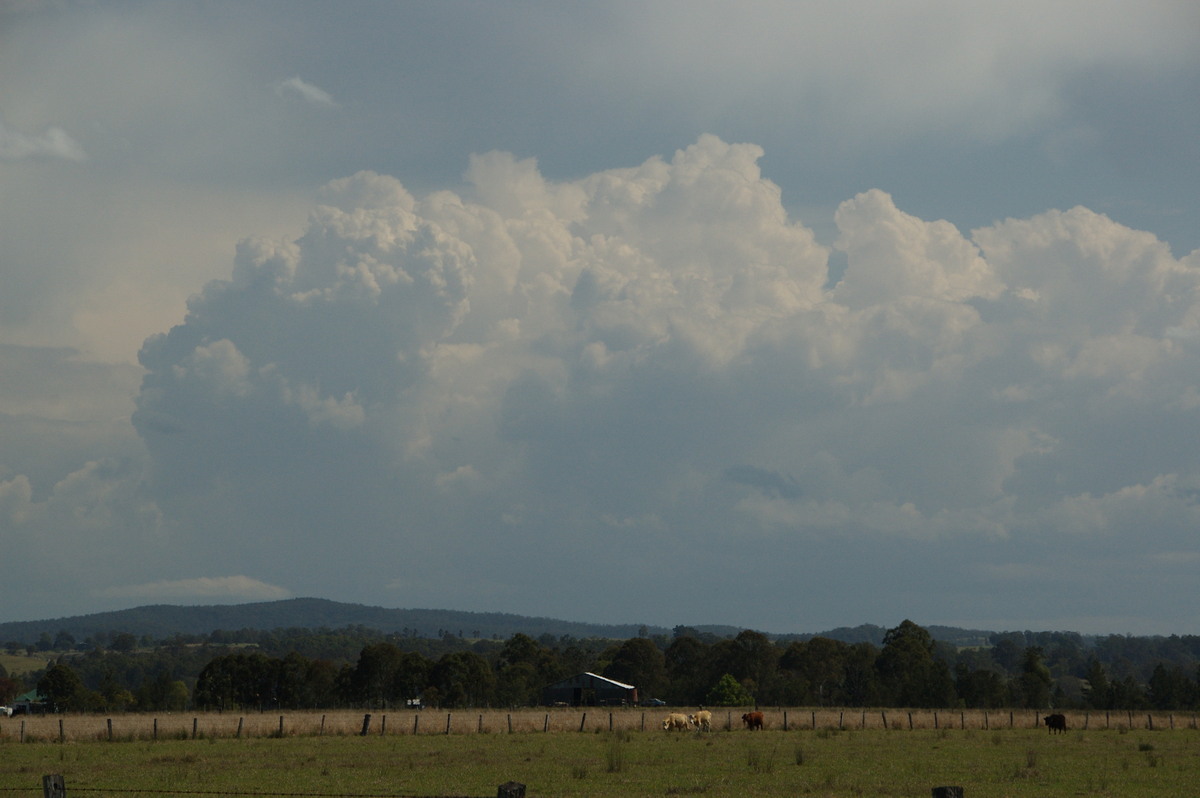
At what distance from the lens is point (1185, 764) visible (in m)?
42.2

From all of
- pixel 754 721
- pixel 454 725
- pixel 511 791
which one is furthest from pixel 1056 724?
pixel 511 791

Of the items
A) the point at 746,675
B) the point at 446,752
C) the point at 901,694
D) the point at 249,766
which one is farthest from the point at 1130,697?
the point at 249,766

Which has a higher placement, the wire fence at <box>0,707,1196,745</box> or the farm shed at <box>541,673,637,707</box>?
the wire fence at <box>0,707,1196,745</box>

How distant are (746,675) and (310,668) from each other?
199ft

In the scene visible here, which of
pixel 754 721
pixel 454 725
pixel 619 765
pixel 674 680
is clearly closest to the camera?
pixel 619 765

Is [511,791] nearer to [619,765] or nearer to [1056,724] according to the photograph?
[619,765]

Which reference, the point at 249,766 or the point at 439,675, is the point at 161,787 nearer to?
the point at 249,766

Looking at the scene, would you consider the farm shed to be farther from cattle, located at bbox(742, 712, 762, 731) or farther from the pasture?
the pasture

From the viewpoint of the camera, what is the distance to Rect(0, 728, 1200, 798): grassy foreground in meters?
33.5

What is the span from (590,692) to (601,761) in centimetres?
9738

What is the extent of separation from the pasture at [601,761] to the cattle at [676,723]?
2.41m

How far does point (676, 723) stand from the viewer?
223 ft

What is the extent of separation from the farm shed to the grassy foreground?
77326 millimetres

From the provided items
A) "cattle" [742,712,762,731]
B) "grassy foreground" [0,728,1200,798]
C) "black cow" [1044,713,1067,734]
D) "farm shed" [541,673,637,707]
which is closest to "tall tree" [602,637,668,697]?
"farm shed" [541,673,637,707]
